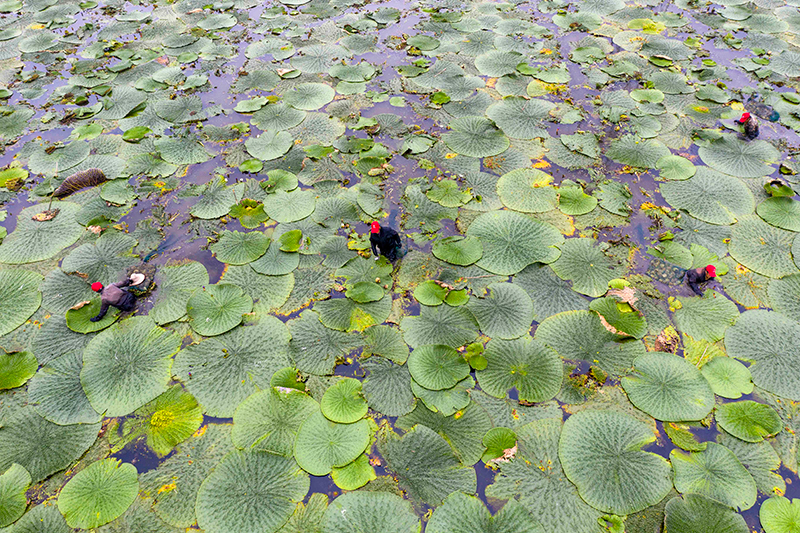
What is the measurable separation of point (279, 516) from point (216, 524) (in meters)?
0.58

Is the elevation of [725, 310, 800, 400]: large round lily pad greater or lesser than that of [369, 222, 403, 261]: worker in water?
lesser

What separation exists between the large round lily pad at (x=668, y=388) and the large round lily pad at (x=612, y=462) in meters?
0.30

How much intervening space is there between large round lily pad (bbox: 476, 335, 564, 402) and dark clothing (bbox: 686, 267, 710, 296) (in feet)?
7.51

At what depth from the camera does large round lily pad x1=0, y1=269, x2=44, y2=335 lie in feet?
18.3

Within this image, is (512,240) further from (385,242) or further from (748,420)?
(748,420)

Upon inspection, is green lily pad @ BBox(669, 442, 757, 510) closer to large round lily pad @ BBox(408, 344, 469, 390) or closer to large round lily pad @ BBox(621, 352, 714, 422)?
large round lily pad @ BBox(621, 352, 714, 422)

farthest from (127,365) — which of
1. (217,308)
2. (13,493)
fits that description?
(13,493)

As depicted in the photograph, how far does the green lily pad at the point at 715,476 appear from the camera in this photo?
13.1 ft

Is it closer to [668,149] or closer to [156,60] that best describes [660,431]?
[668,149]

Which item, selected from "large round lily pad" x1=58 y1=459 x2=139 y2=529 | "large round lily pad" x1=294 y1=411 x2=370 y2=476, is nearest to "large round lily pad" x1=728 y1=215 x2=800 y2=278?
"large round lily pad" x1=294 y1=411 x2=370 y2=476

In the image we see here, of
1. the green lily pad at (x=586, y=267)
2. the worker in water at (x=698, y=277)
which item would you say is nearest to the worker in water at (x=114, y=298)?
the green lily pad at (x=586, y=267)

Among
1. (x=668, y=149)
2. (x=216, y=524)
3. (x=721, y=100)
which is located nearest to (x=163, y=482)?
(x=216, y=524)

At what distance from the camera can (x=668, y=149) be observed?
781cm

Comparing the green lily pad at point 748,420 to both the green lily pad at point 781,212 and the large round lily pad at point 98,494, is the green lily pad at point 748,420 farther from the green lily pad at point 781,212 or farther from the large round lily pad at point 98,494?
the large round lily pad at point 98,494
